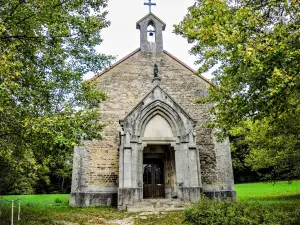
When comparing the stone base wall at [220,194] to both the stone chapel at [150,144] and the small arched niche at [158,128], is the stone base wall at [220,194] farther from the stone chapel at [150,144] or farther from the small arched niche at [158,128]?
the small arched niche at [158,128]

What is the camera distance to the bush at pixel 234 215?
5996mm

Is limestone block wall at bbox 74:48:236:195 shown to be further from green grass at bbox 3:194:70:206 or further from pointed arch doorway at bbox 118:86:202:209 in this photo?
green grass at bbox 3:194:70:206

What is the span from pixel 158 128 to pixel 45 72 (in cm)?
663

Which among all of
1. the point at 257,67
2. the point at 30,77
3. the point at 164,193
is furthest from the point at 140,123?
the point at 257,67

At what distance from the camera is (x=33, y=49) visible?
777 cm

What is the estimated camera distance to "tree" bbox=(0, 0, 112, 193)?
19.5 feet

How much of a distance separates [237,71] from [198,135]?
981 cm

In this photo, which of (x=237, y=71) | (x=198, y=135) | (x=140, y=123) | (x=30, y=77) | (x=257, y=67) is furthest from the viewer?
(x=198, y=135)

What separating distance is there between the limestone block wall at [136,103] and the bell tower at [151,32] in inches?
21.2

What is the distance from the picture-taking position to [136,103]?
1598cm

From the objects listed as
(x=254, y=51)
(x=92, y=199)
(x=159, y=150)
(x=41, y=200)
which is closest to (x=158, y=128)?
(x=159, y=150)

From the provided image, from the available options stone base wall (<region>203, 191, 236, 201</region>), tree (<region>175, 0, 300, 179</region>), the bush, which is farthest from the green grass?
tree (<region>175, 0, 300, 179</region>)

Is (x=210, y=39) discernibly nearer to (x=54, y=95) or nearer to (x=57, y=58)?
(x=57, y=58)

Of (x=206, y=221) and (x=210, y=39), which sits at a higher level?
(x=210, y=39)
